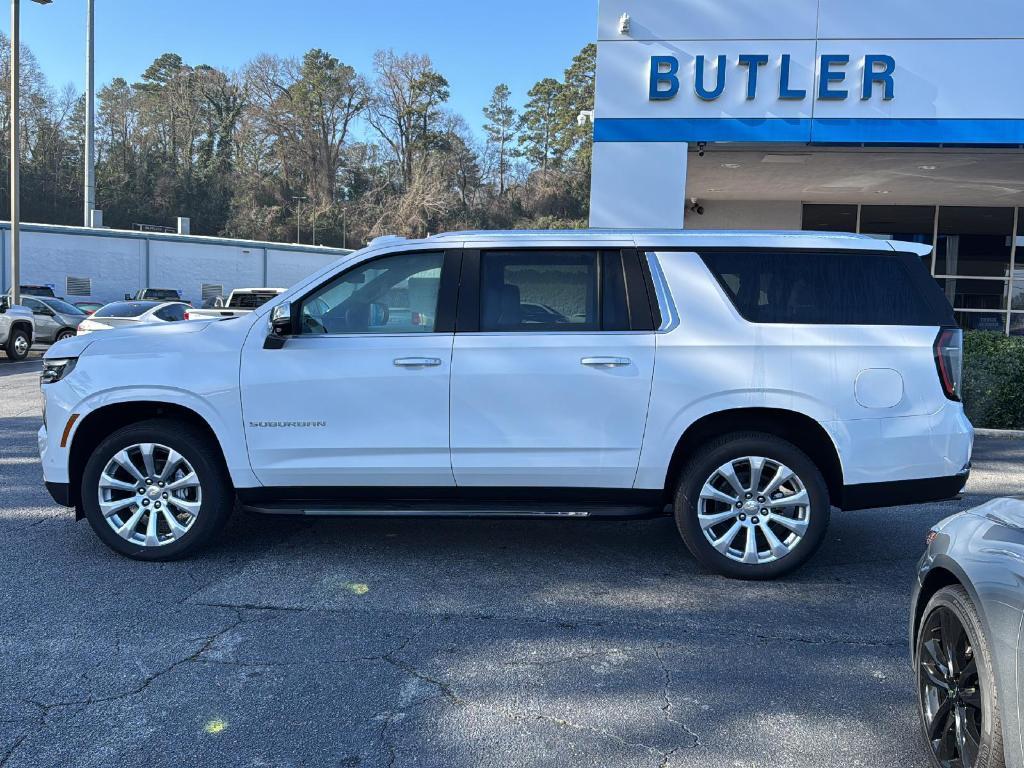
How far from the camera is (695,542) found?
4922mm

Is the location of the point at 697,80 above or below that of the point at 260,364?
above

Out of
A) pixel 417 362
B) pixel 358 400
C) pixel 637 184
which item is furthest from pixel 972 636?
pixel 637 184

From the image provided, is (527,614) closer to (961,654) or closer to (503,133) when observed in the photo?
(961,654)

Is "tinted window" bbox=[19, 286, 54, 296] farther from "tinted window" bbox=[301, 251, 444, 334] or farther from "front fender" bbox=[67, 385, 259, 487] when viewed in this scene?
"tinted window" bbox=[301, 251, 444, 334]

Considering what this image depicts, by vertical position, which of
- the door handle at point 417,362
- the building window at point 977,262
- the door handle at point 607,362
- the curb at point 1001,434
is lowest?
the curb at point 1001,434

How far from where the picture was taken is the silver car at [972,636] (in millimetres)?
2428

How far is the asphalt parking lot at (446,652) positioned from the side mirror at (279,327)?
134 centimetres

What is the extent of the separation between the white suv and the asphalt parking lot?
1.33ft

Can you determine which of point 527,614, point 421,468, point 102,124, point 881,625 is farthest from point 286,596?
point 102,124

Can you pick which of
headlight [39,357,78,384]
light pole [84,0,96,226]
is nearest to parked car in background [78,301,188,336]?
headlight [39,357,78,384]

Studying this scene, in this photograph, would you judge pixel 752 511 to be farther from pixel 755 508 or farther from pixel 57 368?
pixel 57 368

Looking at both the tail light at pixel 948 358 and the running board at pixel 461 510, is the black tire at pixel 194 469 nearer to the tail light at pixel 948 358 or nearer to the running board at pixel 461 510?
the running board at pixel 461 510

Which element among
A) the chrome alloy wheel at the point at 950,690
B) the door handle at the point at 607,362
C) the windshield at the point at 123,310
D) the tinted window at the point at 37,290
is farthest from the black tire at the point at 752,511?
the tinted window at the point at 37,290

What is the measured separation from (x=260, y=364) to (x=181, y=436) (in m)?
0.65
